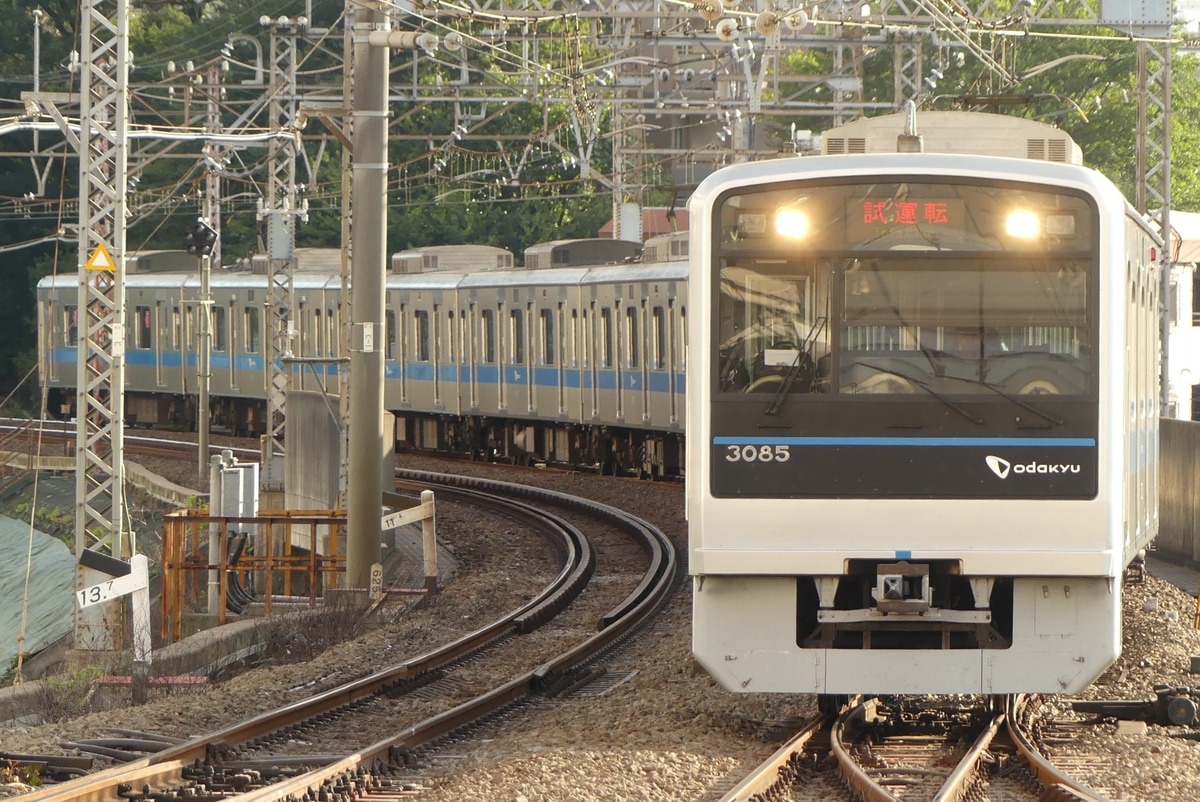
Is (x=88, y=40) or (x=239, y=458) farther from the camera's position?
(x=239, y=458)

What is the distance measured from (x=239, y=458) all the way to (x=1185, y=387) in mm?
14722

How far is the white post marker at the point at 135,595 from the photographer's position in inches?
546

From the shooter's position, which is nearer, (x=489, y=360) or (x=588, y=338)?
(x=588, y=338)

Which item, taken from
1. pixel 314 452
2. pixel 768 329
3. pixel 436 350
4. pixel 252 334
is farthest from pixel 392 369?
pixel 768 329

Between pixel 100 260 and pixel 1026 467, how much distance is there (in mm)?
9638

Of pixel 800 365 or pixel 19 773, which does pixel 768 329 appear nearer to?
pixel 800 365

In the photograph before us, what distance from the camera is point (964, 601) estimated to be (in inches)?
340

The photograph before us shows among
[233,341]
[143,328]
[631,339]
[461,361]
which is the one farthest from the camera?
[143,328]

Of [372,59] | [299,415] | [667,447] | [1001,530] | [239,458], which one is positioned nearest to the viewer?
[1001,530]

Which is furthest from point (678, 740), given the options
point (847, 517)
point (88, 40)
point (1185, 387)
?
point (1185, 387)

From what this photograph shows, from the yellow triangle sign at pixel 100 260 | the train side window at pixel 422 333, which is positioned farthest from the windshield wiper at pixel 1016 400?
the train side window at pixel 422 333

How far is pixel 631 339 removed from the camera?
24.5m

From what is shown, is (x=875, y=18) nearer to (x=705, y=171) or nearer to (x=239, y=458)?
(x=239, y=458)

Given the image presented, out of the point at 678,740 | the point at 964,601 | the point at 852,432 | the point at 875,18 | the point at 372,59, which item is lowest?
the point at 678,740
